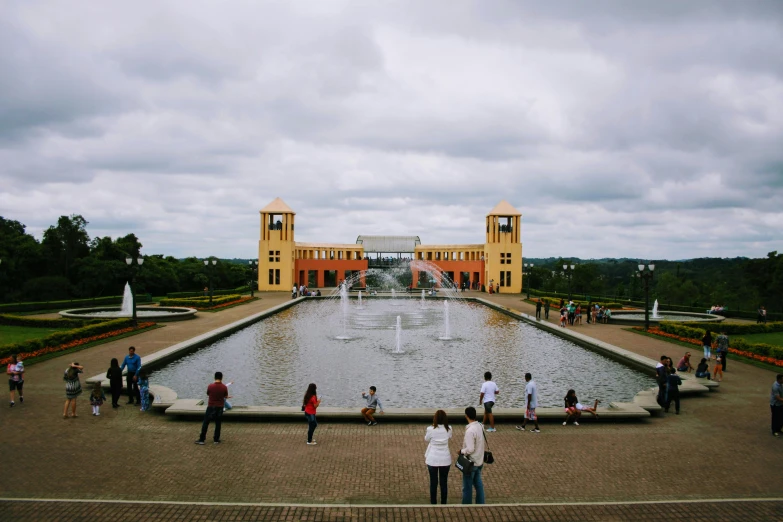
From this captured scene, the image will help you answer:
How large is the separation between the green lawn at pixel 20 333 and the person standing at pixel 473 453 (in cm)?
2049

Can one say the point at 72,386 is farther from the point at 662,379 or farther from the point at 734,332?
the point at 734,332

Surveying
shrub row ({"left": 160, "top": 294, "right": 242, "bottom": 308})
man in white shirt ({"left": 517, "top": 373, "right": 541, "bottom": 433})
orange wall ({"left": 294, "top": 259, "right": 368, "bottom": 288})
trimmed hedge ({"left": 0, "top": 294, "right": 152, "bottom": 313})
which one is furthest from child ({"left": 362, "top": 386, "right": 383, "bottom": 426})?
orange wall ({"left": 294, "top": 259, "right": 368, "bottom": 288})

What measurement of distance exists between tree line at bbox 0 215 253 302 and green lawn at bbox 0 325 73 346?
13.7 meters

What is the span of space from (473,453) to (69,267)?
50.2 m

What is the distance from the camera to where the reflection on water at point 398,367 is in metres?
13.9

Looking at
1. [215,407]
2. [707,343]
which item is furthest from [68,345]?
[707,343]

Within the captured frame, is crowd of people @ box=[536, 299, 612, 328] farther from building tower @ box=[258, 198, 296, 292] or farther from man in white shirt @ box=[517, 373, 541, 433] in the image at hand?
building tower @ box=[258, 198, 296, 292]

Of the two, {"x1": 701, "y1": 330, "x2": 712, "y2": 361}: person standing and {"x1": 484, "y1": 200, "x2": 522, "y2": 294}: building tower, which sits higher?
{"x1": 484, "y1": 200, "x2": 522, "y2": 294}: building tower

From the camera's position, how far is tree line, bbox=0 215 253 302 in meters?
41.6

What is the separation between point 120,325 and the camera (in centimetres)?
2416

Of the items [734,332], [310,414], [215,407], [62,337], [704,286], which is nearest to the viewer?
[215,407]

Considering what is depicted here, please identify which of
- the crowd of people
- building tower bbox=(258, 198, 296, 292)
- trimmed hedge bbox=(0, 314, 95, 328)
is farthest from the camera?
building tower bbox=(258, 198, 296, 292)

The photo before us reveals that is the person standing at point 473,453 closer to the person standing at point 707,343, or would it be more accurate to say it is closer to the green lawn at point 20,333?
the person standing at point 707,343

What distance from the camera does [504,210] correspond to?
58.0 meters
